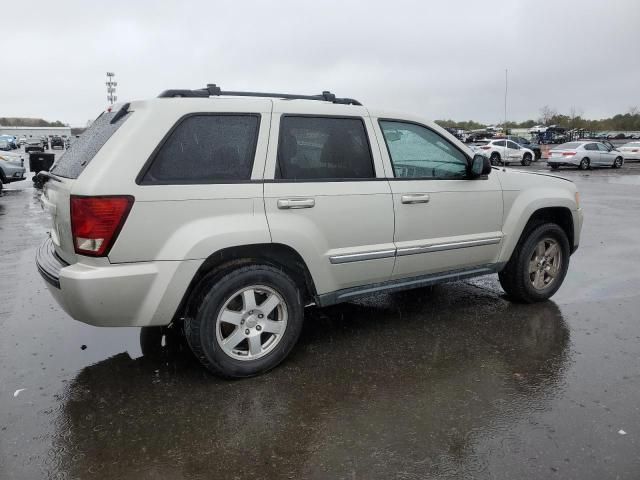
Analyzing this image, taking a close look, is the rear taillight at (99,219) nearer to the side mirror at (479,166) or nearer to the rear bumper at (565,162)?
the side mirror at (479,166)

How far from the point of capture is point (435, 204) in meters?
4.35

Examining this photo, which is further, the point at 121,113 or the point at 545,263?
the point at 545,263

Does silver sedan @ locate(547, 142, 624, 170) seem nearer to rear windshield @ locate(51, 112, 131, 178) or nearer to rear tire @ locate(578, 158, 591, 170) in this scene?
rear tire @ locate(578, 158, 591, 170)

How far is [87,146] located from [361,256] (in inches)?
83.3

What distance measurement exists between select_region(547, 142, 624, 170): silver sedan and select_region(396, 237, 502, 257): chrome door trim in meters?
24.8

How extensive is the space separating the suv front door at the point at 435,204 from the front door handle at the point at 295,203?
76 centimetres

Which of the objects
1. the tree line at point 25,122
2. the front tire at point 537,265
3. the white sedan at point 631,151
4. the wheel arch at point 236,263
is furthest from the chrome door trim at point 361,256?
the tree line at point 25,122

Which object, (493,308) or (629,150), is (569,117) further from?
(493,308)

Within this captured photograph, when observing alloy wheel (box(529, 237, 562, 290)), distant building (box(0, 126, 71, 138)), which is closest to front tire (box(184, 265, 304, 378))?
alloy wheel (box(529, 237, 562, 290))

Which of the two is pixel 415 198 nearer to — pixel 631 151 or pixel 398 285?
pixel 398 285

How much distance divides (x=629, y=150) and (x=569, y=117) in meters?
70.2

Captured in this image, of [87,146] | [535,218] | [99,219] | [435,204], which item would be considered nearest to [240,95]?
[87,146]

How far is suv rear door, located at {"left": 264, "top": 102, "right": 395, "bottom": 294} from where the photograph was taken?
3.67m

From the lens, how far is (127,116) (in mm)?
3438
